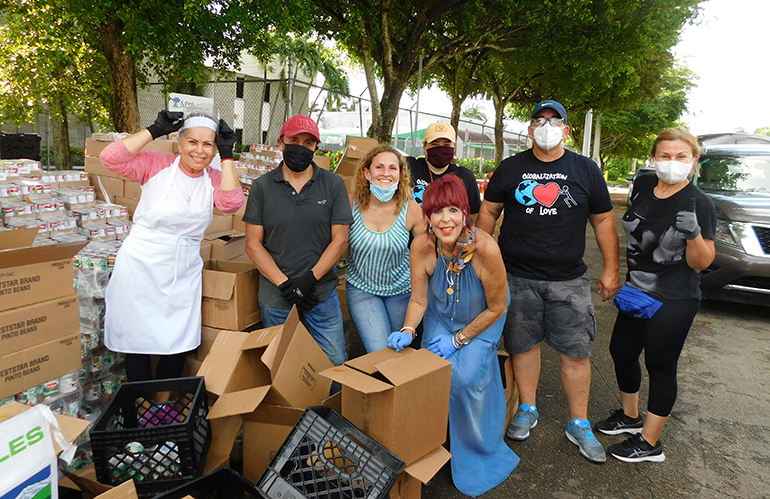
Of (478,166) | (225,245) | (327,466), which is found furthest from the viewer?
(478,166)

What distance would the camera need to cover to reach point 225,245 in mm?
3918

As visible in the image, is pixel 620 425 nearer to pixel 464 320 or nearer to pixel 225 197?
pixel 464 320

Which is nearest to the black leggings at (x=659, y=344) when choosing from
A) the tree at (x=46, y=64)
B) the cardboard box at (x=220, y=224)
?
the cardboard box at (x=220, y=224)

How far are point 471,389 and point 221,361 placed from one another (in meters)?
1.41

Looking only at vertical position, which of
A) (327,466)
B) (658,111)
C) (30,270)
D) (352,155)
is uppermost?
(658,111)

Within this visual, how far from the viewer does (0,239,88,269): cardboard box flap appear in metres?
2.32

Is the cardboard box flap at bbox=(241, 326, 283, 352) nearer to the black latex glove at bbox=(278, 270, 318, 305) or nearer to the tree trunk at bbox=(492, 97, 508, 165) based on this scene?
the black latex glove at bbox=(278, 270, 318, 305)

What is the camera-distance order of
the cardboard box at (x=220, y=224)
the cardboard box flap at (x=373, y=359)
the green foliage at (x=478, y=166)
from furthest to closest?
the green foliage at (x=478, y=166), the cardboard box at (x=220, y=224), the cardboard box flap at (x=373, y=359)

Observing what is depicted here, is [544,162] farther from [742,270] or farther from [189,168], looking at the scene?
[742,270]

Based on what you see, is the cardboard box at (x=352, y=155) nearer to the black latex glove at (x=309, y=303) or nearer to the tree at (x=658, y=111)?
the black latex glove at (x=309, y=303)

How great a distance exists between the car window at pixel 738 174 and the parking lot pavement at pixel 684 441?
254 cm

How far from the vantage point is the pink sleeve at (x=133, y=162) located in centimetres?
273

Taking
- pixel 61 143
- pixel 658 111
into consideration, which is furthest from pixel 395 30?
pixel 658 111

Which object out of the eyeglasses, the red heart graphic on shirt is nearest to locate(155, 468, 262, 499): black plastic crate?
the red heart graphic on shirt
